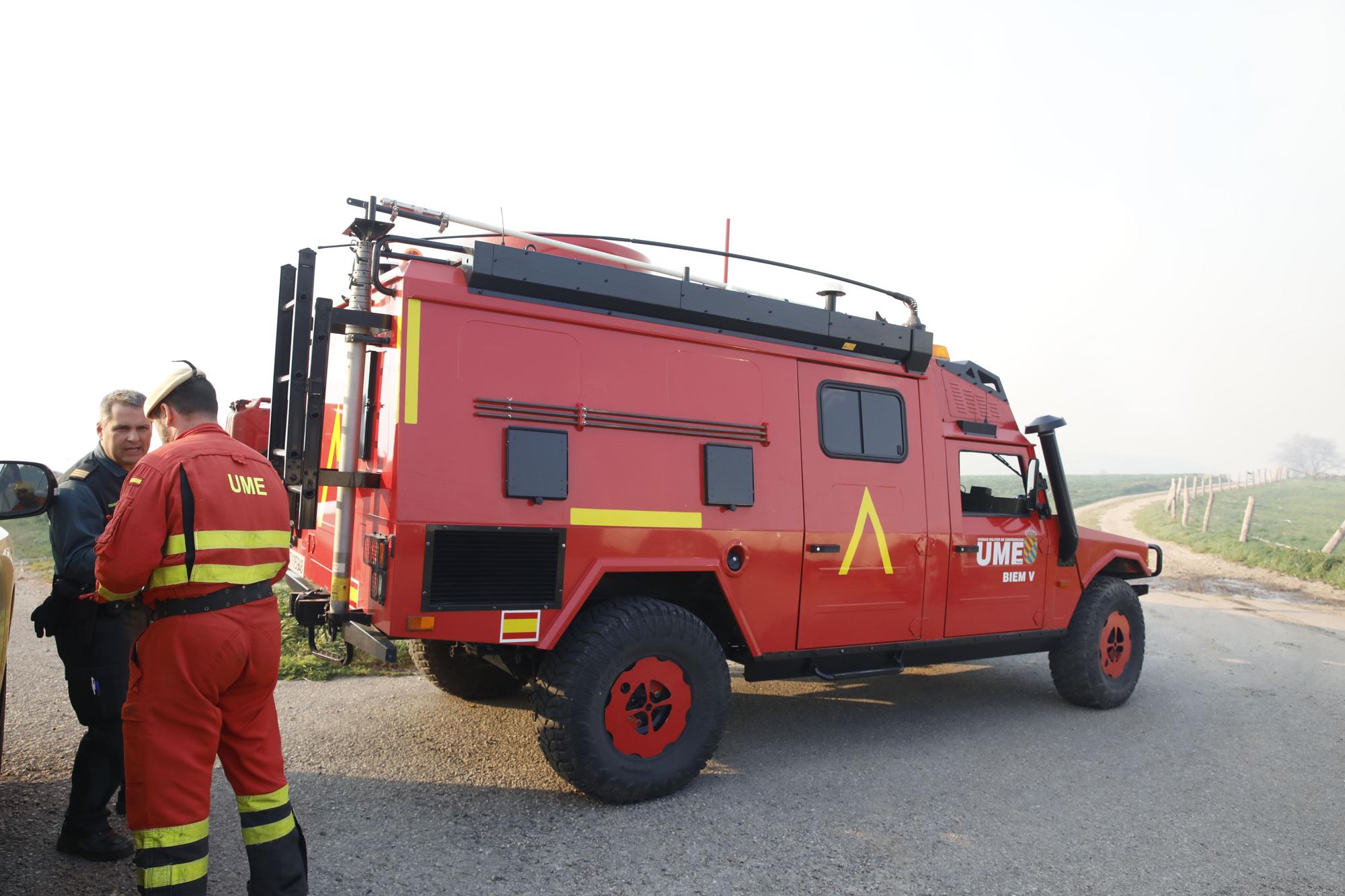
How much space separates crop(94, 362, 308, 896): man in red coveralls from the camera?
8.88ft

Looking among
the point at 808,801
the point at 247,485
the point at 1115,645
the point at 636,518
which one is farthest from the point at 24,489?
the point at 1115,645

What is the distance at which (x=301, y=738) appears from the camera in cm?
507

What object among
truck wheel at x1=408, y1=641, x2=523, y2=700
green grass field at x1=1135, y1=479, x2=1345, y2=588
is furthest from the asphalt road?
green grass field at x1=1135, y1=479, x2=1345, y2=588

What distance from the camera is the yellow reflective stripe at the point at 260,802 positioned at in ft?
9.54

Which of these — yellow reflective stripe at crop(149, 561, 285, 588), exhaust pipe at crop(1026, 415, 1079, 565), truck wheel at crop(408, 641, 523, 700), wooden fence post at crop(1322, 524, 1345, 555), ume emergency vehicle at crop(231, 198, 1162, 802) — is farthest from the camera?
wooden fence post at crop(1322, 524, 1345, 555)

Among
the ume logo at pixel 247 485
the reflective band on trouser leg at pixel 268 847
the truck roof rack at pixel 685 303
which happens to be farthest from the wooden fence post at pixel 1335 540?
the ume logo at pixel 247 485

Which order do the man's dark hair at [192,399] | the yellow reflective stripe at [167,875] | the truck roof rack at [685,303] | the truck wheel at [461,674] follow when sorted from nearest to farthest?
the yellow reflective stripe at [167,875] < the man's dark hair at [192,399] < the truck roof rack at [685,303] < the truck wheel at [461,674]

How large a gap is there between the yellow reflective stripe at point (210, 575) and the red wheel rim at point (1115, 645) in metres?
6.09

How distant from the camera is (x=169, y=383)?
310 cm

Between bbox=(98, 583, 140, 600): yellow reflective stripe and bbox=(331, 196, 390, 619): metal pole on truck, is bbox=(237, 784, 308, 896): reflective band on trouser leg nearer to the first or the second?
bbox=(98, 583, 140, 600): yellow reflective stripe

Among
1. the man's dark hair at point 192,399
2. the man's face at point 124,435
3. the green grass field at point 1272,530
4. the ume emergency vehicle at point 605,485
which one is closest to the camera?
the man's dark hair at point 192,399

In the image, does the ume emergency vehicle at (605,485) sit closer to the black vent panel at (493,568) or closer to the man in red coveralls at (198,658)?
the black vent panel at (493,568)

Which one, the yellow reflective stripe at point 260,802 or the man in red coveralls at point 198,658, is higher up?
the man in red coveralls at point 198,658

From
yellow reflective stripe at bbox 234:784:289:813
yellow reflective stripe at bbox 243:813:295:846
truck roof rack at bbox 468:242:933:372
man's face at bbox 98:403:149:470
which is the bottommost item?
yellow reflective stripe at bbox 243:813:295:846
